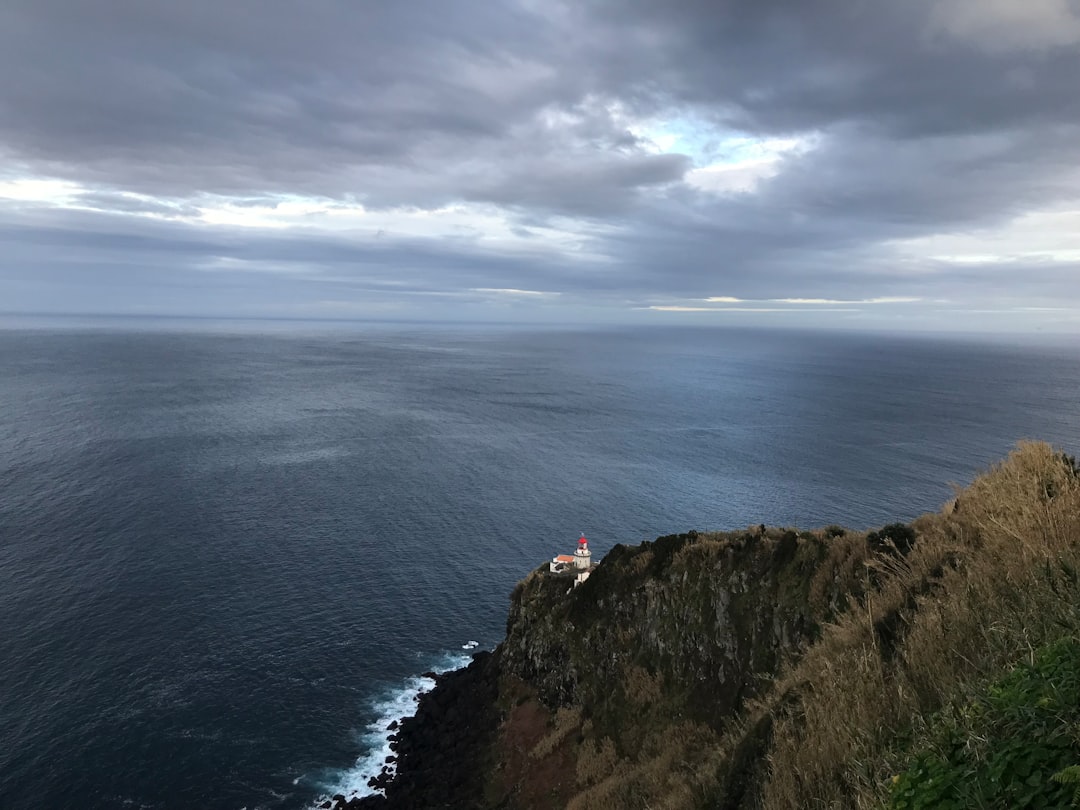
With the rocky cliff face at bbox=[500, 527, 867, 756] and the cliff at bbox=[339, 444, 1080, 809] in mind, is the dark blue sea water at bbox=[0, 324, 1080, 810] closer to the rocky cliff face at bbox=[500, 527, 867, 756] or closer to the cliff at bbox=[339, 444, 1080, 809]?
the cliff at bbox=[339, 444, 1080, 809]

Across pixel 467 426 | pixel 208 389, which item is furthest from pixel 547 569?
pixel 208 389

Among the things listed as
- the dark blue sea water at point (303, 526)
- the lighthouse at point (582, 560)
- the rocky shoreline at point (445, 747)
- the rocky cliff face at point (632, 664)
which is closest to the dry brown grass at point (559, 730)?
the rocky cliff face at point (632, 664)

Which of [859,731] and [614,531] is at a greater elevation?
[859,731]

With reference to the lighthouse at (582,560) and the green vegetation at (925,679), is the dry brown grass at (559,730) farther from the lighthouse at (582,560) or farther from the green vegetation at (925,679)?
the lighthouse at (582,560)

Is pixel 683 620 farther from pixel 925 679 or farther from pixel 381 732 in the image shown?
pixel 925 679

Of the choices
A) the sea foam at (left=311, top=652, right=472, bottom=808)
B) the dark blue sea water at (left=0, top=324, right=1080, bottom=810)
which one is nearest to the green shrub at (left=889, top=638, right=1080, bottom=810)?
the sea foam at (left=311, top=652, right=472, bottom=808)

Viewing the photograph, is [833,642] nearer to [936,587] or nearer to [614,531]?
[936,587]

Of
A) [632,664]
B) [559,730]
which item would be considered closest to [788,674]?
[632,664]
